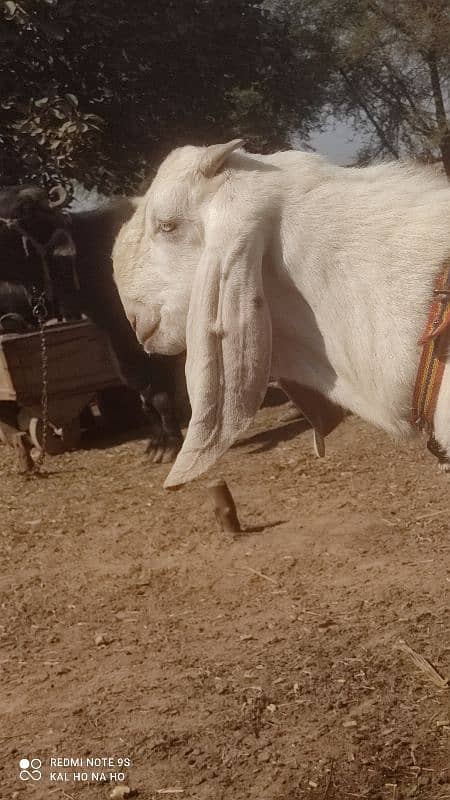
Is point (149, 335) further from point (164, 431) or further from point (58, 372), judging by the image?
point (58, 372)

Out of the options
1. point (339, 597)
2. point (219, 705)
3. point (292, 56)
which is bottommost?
point (339, 597)

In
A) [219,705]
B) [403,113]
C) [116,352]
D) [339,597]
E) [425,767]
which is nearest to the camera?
[425,767]

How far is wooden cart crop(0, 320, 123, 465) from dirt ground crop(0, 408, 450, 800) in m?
1.60

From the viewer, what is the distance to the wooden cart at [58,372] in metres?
8.85

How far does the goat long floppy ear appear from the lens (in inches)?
91.8

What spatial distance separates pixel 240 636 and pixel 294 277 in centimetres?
250

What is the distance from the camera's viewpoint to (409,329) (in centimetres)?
221

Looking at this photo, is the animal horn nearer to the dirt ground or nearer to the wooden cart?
the wooden cart

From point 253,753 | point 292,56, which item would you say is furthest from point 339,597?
point 292,56

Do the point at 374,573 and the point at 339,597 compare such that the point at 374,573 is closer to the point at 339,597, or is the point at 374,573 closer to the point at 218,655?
the point at 339,597

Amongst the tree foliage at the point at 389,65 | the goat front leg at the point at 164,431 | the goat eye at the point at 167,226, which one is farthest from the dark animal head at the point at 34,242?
the tree foliage at the point at 389,65

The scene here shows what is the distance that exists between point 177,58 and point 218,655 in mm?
9480

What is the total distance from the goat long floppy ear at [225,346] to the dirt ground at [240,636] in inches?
17.7

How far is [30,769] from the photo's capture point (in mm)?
3502
